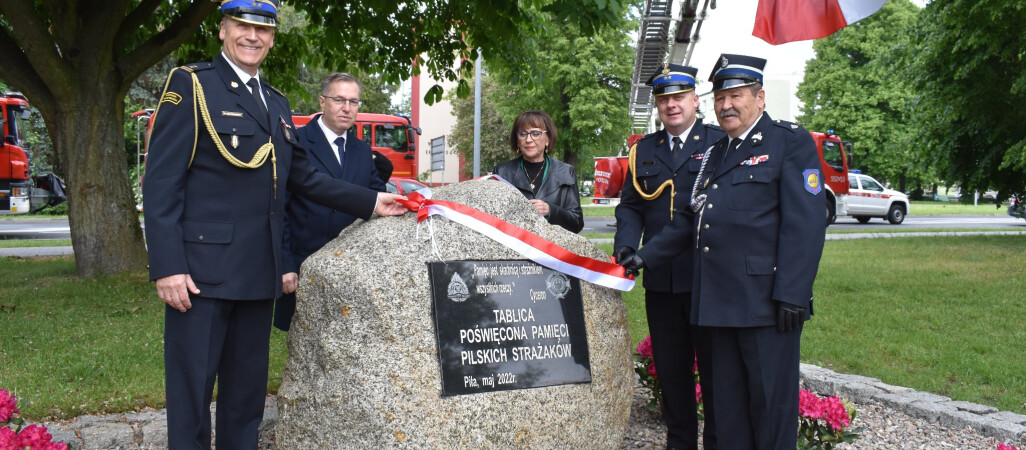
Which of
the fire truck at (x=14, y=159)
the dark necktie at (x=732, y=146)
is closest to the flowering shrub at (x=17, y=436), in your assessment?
the dark necktie at (x=732, y=146)

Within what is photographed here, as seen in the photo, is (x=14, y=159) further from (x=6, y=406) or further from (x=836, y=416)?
(x=836, y=416)

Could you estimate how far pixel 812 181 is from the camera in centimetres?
302

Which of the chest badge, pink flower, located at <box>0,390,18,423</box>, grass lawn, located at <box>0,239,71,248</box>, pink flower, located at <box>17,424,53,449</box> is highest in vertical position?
the chest badge

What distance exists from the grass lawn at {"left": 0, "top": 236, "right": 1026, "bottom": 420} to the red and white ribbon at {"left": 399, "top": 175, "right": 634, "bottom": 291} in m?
1.92

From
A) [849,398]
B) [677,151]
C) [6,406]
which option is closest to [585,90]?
[849,398]

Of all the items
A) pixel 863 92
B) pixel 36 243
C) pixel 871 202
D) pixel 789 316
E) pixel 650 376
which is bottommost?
pixel 36 243

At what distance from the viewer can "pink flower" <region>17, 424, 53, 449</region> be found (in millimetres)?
2715

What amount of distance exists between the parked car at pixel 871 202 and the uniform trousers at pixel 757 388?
23.5m

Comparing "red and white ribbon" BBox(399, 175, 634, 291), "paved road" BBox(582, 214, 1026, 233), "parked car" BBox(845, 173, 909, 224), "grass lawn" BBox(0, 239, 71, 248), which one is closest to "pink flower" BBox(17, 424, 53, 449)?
"red and white ribbon" BBox(399, 175, 634, 291)

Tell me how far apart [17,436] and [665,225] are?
2.89m

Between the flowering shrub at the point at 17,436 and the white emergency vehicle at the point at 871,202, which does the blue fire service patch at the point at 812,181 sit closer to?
the flowering shrub at the point at 17,436

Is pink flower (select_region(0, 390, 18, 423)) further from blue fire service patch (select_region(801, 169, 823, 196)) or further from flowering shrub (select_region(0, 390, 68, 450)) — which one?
blue fire service patch (select_region(801, 169, 823, 196))

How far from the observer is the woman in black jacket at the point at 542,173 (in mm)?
4164

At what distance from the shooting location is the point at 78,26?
7.79 meters
